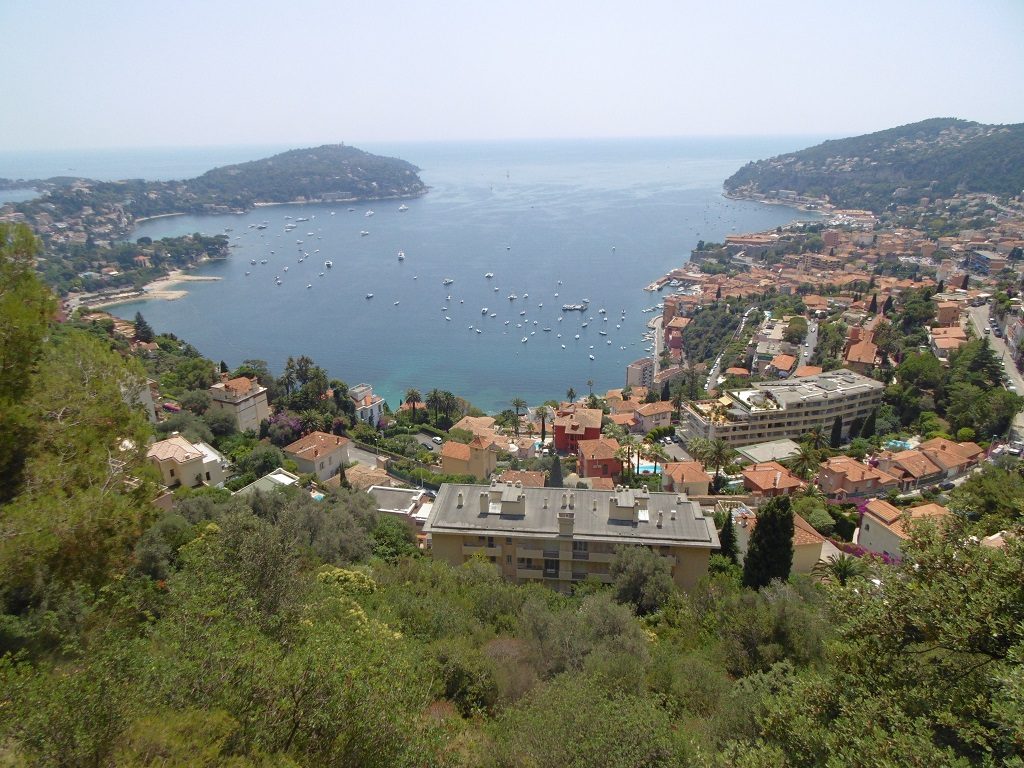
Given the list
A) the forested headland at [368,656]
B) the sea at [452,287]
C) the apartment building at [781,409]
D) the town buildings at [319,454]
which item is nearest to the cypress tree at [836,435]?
the apartment building at [781,409]

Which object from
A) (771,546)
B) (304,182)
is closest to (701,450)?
(771,546)

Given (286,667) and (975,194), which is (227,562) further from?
(975,194)

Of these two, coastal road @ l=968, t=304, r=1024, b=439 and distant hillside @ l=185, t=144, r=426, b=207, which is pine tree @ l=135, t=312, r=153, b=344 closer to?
coastal road @ l=968, t=304, r=1024, b=439

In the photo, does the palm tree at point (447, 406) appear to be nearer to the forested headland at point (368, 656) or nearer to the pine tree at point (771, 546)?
the pine tree at point (771, 546)

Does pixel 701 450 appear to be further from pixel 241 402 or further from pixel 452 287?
pixel 452 287

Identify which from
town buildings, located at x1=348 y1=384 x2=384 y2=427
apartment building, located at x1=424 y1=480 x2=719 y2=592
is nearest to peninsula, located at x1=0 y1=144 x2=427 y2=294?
town buildings, located at x1=348 y1=384 x2=384 y2=427
